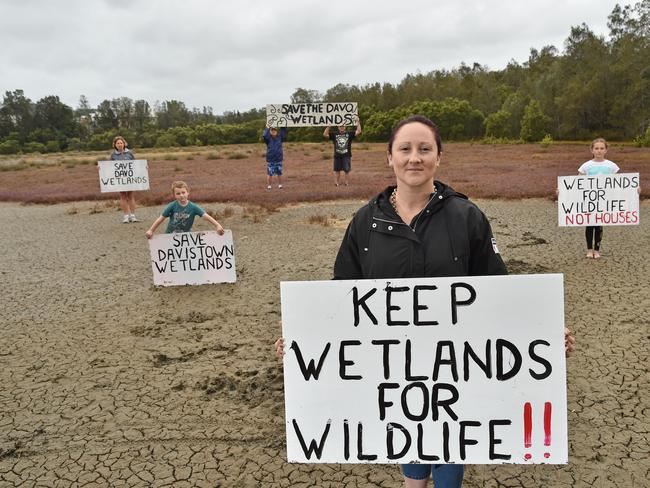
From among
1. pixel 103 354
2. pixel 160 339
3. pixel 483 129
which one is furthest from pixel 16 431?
pixel 483 129

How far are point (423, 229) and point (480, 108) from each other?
8314 cm

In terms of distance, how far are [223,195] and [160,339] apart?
38.8 feet

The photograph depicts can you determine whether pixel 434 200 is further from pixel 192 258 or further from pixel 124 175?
pixel 124 175

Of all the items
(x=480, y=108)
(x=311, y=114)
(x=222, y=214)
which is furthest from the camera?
(x=480, y=108)

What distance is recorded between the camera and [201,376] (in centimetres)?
443

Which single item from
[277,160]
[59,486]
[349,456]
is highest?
[277,160]

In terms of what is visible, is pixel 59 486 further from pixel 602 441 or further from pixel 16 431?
pixel 602 441

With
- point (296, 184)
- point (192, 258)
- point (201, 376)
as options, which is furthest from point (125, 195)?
point (201, 376)

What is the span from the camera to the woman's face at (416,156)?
7.05 feet

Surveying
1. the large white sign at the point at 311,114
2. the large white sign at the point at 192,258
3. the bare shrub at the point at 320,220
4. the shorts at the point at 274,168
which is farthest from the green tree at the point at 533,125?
the large white sign at the point at 192,258

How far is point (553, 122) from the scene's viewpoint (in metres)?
61.3

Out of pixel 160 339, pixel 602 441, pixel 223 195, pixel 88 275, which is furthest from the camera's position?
pixel 223 195

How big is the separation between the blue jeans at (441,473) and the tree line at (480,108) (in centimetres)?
4383

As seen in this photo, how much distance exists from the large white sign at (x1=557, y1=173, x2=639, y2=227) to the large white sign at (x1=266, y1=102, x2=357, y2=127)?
7.99 m
